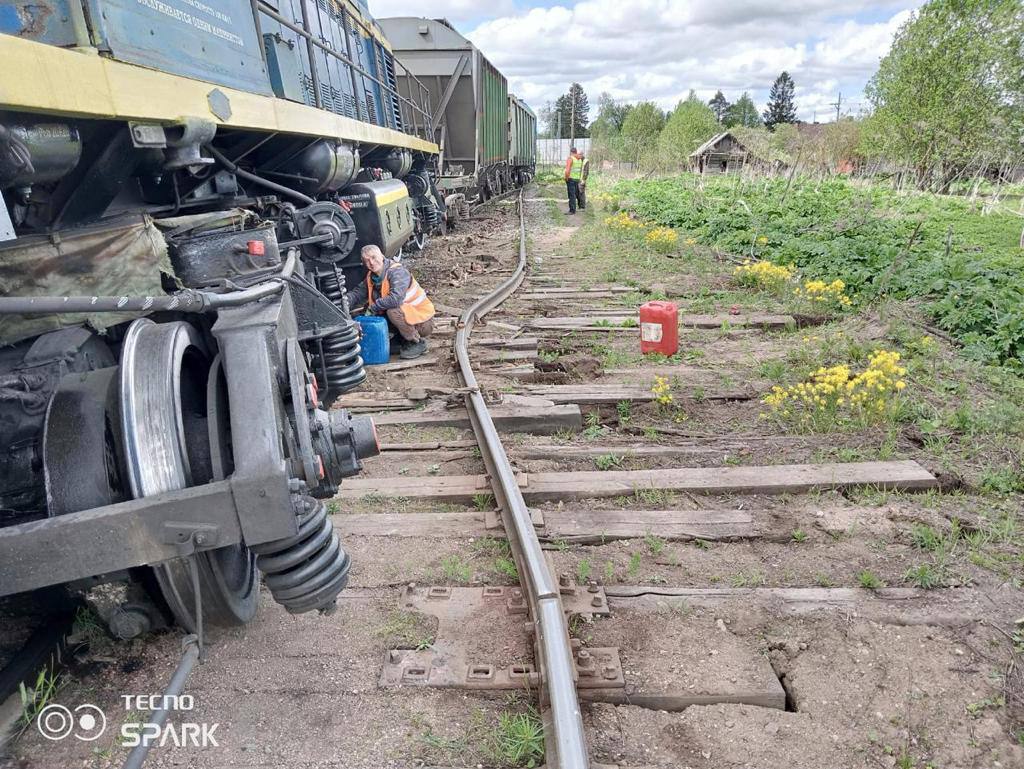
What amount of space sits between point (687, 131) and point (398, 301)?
54.1 meters

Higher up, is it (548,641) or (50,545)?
(50,545)

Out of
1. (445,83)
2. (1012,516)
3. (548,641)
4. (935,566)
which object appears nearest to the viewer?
(548,641)

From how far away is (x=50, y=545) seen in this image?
1.61m

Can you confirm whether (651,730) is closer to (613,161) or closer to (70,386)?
(70,386)

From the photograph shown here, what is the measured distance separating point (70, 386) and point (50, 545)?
1.81 ft

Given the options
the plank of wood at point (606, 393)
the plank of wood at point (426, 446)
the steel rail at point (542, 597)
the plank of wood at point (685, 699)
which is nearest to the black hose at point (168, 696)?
the steel rail at point (542, 597)

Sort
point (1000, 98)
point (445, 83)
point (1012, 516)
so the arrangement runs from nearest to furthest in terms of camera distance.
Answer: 1. point (1012, 516)
2. point (445, 83)
3. point (1000, 98)

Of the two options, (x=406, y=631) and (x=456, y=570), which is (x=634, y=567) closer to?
(x=456, y=570)

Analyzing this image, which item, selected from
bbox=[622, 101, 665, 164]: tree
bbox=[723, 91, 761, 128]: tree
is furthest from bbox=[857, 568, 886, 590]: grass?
bbox=[723, 91, 761, 128]: tree

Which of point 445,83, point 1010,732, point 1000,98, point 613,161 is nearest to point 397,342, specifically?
point 1010,732

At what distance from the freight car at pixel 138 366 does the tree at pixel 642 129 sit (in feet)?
172

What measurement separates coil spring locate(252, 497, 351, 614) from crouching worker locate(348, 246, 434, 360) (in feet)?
12.7

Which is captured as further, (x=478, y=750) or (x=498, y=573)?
(x=498, y=573)

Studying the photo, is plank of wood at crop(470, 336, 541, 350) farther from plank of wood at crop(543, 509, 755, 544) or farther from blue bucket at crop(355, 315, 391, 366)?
plank of wood at crop(543, 509, 755, 544)
